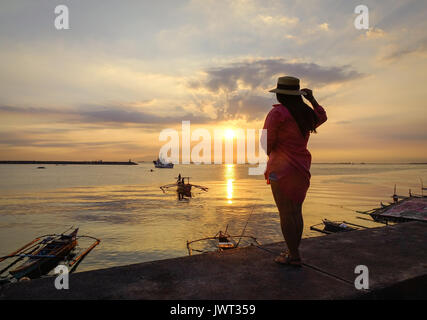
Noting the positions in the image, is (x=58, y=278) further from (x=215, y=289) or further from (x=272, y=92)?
(x=272, y=92)

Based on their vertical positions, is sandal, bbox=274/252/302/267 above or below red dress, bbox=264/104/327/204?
below

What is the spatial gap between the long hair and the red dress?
50 mm

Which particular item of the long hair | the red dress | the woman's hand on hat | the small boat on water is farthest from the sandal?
the small boat on water

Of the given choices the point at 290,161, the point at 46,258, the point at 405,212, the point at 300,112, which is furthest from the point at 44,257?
the point at 405,212

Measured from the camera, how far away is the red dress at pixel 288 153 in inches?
115

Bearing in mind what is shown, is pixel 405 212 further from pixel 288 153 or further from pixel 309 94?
pixel 288 153

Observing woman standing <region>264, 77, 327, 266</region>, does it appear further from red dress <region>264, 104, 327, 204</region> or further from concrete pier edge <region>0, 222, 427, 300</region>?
concrete pier edge <region>0, 222, 427, 300</region>

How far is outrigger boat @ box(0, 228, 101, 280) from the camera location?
16.9 metres

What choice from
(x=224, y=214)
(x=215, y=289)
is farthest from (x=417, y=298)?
(x=224, y=214)

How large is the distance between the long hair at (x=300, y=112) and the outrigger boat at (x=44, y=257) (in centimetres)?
1860

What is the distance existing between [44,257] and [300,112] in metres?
20.5

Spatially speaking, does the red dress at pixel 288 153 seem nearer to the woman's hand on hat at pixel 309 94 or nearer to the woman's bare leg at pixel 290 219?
the woman's bare leg at pixel 290 219

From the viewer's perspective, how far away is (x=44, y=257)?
691 inches

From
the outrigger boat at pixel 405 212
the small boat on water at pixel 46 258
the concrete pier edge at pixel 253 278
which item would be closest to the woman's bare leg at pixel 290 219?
the concrete pier edge at pixel 253 278
